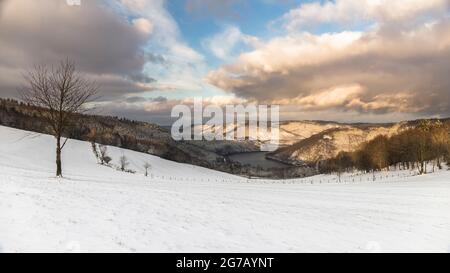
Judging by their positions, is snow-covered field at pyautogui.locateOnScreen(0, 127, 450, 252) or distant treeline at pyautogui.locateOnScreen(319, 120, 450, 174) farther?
distant treeline at pyautogui.locateOnScreen(319, 120, 450, 174)

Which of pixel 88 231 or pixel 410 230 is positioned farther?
pixel 410 230

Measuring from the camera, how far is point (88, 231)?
13.4 m

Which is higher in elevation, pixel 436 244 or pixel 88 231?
pixel 88 231

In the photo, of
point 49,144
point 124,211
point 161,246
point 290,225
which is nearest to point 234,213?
point 290,225

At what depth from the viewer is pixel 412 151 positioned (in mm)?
100438

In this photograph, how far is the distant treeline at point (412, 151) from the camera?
95.3m

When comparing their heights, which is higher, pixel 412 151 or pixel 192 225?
pixel 412 151

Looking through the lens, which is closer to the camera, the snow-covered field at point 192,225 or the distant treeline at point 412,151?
the snow-covered field at point 192,225

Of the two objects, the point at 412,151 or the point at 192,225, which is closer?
the point at 192,225

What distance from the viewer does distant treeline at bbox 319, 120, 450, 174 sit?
95.3 metres
